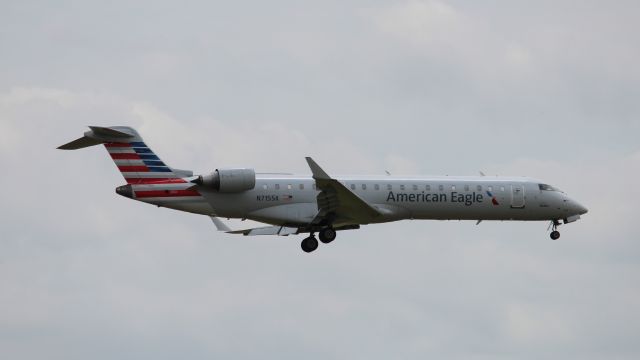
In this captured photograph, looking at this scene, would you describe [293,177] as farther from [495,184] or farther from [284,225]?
[495,184]

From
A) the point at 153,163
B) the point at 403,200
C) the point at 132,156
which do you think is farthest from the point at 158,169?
the point at 403,200

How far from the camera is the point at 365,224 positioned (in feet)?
155

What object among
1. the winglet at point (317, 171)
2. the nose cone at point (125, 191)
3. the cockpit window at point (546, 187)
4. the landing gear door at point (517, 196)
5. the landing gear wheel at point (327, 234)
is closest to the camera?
the winglet at point (317, 171)

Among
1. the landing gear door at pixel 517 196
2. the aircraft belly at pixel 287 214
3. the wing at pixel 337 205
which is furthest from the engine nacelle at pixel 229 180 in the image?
the landing gear door at pixel 517 196

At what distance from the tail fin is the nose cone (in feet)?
0.72

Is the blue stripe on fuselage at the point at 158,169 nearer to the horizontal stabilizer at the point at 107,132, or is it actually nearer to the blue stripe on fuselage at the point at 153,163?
the blue stripe on fuselage at the point at 153,163

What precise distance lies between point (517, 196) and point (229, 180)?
11.0 meters

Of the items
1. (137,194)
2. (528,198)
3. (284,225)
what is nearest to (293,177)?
(284,225)

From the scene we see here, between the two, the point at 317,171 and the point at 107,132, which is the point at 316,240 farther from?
the point at 107,132

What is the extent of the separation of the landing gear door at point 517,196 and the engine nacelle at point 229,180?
986cm

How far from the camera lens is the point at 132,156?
4469 centimetres

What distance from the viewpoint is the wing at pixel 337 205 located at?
4388 centimetres

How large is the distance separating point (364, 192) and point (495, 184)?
5.26 meters

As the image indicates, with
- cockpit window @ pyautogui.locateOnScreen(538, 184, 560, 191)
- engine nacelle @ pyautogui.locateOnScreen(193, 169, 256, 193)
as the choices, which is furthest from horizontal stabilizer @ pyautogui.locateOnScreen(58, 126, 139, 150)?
cockpit window @ pyautogui.locateOnScreen(538, 184, 560, 191)
